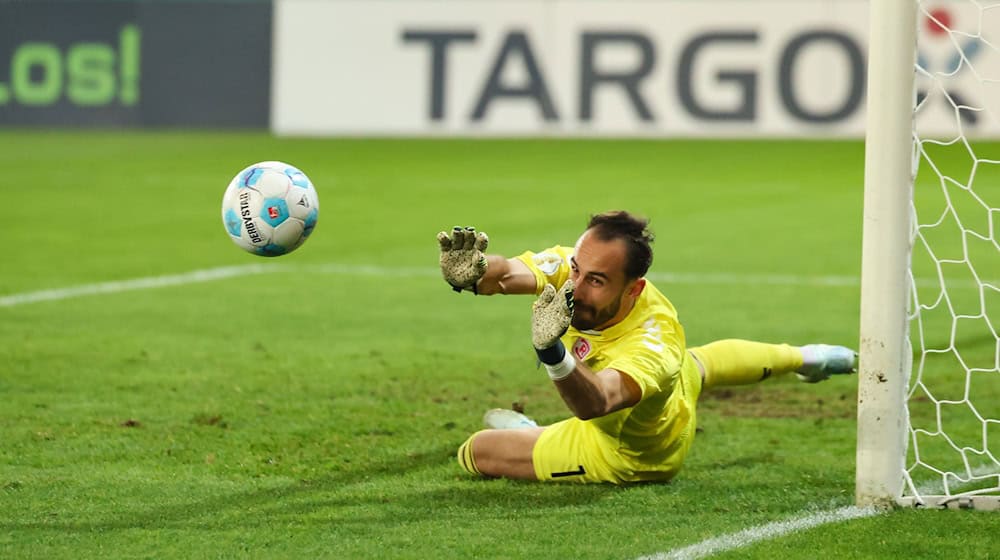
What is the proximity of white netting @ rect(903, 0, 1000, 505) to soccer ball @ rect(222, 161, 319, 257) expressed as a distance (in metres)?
2.15

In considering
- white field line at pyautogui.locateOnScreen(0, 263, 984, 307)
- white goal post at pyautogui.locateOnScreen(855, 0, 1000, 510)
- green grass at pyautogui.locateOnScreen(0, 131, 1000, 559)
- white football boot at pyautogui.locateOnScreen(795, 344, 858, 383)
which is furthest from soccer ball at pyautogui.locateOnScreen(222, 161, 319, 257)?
white field line at pyautogui.locateOnScreen(0, 263, 984, 307)

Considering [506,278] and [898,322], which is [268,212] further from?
[898,322]

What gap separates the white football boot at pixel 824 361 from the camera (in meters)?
5.98

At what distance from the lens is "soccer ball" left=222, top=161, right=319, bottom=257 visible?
222 inches

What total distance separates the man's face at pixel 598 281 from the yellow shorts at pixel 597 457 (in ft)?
1.36

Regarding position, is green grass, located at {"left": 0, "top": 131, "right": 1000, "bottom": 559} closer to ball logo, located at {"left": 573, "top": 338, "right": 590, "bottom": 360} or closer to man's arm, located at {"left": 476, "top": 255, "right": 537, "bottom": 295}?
ball logo, located at {"left": 573, "top": 338, "right": 590, "bottom": 360}

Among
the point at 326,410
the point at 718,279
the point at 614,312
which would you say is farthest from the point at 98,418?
the point at 718,279

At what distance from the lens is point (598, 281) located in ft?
16.2

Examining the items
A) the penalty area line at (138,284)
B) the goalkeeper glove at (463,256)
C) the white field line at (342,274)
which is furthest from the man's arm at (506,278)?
the white field line at (342,274)

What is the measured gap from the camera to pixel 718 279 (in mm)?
10734

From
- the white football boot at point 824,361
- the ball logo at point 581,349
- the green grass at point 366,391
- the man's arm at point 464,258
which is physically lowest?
the green grass at point 366,391

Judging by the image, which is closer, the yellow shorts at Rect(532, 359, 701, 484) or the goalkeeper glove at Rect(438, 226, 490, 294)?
the goalkeeper glove at Rect(438, 226, 490, 294)

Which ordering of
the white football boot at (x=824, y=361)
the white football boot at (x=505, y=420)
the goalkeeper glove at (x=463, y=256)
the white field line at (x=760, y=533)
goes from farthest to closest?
the white football boot at (x=824, y=361) → the white football boot at (x=505, y=420) → the goalkeeper glove at (x=463, y=256) → the white field line at (x=760, y=533)

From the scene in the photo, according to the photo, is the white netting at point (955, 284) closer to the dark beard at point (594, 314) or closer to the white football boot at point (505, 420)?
the dark beard at point (594, 314)
